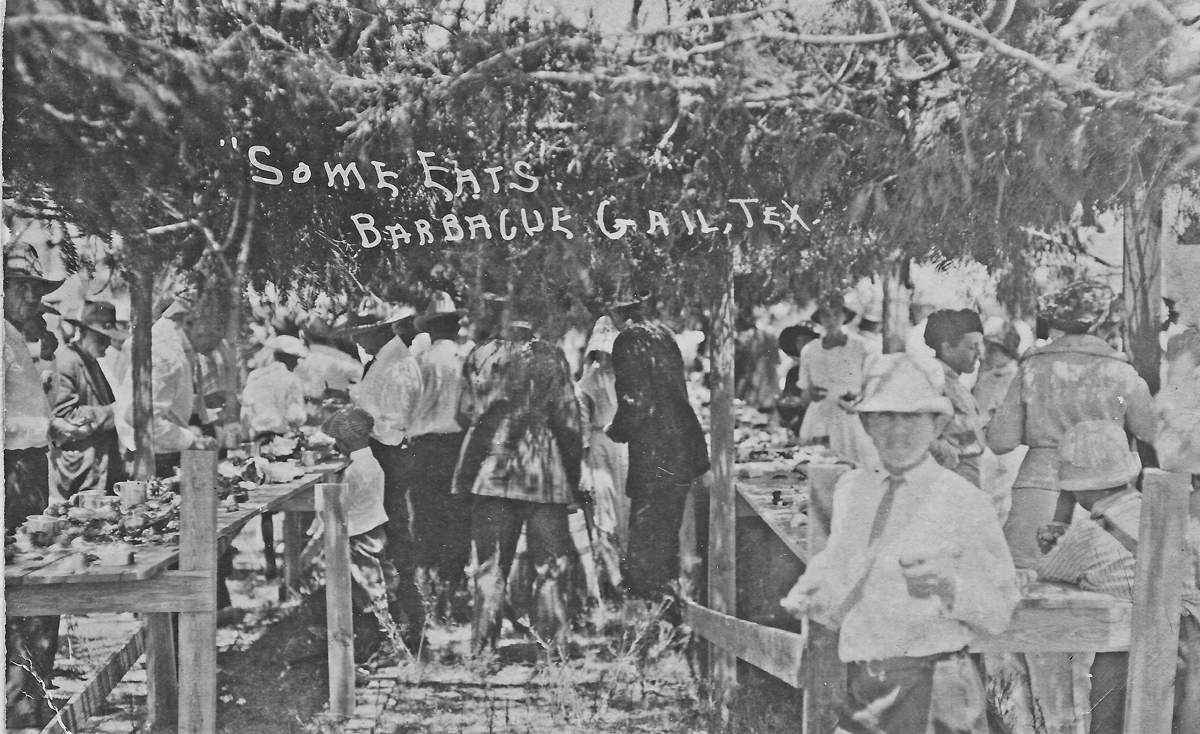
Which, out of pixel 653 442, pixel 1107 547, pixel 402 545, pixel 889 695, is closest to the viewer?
pixel 889 695

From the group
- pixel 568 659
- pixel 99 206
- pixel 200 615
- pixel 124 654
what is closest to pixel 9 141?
pixel 99 206

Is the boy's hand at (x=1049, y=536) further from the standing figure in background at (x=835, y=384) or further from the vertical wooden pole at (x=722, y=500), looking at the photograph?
the vertical wooden pole at (x=722, y=500)

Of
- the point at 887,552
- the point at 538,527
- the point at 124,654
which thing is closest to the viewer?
the point at 887,552

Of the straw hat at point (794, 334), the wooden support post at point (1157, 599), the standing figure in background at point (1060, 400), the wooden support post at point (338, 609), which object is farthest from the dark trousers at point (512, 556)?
the wooden support post at point (1157, 599)

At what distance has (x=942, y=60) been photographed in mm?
3768

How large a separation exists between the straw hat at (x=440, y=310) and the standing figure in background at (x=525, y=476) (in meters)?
0.19

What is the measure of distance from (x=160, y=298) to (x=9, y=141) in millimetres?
660

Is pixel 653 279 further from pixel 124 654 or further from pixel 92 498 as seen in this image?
pixel 124 654

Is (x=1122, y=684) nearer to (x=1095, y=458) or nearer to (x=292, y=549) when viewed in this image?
(x=1095, y=458)

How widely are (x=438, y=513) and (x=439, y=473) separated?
0.14 m

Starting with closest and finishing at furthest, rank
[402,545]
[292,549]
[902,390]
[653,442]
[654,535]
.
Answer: [902,390], [402,545], [654,535], [653,442], [292,549]

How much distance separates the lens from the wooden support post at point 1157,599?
141 inches

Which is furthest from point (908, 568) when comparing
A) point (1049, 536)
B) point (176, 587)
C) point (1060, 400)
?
point (176, 587)

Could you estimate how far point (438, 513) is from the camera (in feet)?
13.3
